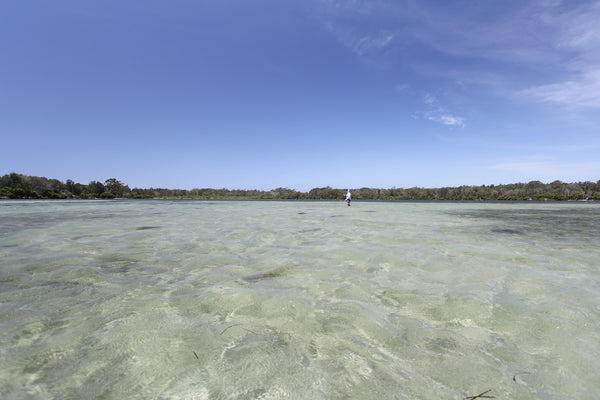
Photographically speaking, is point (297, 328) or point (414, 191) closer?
point (297, 328)

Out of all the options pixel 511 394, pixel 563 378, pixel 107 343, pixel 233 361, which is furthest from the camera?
pixel 107 343

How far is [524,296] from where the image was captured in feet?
13.0

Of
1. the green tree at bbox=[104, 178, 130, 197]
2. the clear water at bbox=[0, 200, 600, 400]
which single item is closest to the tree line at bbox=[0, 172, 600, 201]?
the green tree at bbox=[104, 178, 130, 197]

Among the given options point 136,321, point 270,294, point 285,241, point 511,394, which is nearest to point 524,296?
point 511,394

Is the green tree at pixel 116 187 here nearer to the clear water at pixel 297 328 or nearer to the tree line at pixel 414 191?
the tree line at pixel 414 191

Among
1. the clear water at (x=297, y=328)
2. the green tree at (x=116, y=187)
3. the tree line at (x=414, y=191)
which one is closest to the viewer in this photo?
the clear water at (x=297, y=328)

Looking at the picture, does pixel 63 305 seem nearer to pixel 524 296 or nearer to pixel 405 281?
pixel 405 281

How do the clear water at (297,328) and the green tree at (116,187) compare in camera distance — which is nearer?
the clear water at (297,328)

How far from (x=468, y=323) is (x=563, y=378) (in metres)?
0.99

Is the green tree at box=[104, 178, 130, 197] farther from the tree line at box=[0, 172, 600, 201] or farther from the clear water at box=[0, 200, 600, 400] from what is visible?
the clear water at box=[0, 200, 600, 400]

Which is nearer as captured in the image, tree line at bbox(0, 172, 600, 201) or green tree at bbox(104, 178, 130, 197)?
tree line at bbox(0, 172, 600, 201)

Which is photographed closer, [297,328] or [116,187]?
[297,328]

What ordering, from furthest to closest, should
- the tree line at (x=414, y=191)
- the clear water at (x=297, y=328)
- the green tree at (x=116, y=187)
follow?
the green tree at (x=116, y=187), the tree line at (x=414, y=191), the clear water at (x=297, y=328)

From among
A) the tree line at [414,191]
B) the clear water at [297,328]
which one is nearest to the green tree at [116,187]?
the tree line at [414,191]
